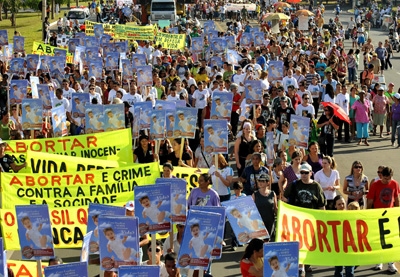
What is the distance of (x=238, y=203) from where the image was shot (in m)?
9.31

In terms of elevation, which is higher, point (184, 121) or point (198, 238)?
point (184, 121)

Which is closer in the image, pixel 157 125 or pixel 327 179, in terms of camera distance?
pixel 327 179

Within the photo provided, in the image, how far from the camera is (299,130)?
1362 cm

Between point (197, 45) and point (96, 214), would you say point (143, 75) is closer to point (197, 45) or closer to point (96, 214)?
point (197, 45)

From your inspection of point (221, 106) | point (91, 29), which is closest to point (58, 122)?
point (221, 106)

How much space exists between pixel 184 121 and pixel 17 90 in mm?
5244

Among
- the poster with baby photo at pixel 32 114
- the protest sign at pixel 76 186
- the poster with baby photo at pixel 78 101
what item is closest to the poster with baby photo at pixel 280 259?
the protest sign at pixel 76 186

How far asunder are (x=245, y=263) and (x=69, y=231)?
294 centimetres

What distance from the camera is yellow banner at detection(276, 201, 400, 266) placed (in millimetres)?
9109

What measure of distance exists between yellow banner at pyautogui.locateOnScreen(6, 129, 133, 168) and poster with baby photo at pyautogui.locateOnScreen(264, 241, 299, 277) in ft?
20.0

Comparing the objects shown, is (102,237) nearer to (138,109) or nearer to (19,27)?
(138,109)

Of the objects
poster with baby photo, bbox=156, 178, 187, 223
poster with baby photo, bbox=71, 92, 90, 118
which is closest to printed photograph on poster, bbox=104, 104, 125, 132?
poster with baby photo, bbox=71, 92, 90, 118

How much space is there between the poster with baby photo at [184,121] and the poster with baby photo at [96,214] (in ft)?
16.7

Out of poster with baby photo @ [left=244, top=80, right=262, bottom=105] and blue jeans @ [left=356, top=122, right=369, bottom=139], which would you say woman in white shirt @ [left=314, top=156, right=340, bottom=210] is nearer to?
poster with baby photo @ [left=244, top=80, right=262, bottom=105]
